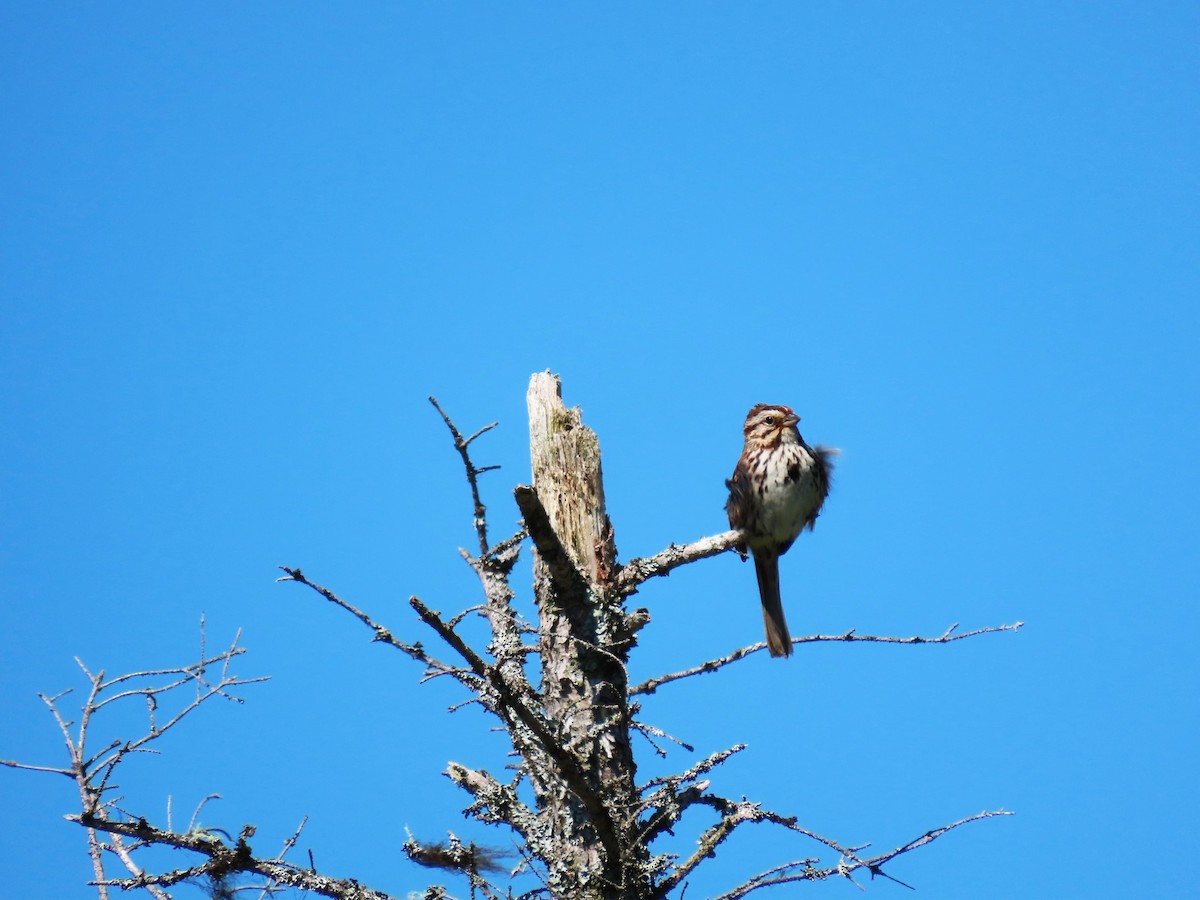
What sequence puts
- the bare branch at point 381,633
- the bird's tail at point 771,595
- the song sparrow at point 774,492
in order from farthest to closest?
1. the song sparrow at point 774,492
2. the bird's tail at point 771,595
3. the bare branch at point 381,633

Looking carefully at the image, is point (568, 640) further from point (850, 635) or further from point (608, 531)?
point (850, 635)

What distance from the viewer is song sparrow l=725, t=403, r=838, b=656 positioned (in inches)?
280

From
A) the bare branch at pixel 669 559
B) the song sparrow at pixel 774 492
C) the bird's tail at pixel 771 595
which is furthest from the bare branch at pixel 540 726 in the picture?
the song sparrow at pixel 774 492

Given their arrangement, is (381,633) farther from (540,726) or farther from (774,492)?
(774,492)

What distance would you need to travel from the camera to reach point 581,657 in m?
4.91

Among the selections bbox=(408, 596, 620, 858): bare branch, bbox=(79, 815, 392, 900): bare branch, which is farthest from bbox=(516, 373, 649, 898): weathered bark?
bbox=(79, 815, 392, 900): bare branch

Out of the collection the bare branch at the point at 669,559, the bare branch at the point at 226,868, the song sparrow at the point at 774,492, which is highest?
the song sparrow at the point at 774,492

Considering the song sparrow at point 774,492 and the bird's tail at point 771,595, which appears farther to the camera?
the song sparrow at point 774,492

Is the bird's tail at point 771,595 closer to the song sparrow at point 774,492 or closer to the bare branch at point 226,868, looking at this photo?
the song sparrow at point 774,492

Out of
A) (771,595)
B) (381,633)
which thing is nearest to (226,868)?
(381,633)

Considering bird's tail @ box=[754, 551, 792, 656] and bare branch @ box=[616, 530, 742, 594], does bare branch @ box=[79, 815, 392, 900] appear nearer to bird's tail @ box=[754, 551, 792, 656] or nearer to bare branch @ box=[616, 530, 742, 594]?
bare branch @ box=[616, 530, 742, 594]

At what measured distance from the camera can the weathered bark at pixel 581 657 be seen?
445 cm

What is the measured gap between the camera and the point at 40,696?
4746 millimetres

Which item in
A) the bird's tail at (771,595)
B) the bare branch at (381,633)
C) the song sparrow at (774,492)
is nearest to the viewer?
the bare branch at (381,633)
